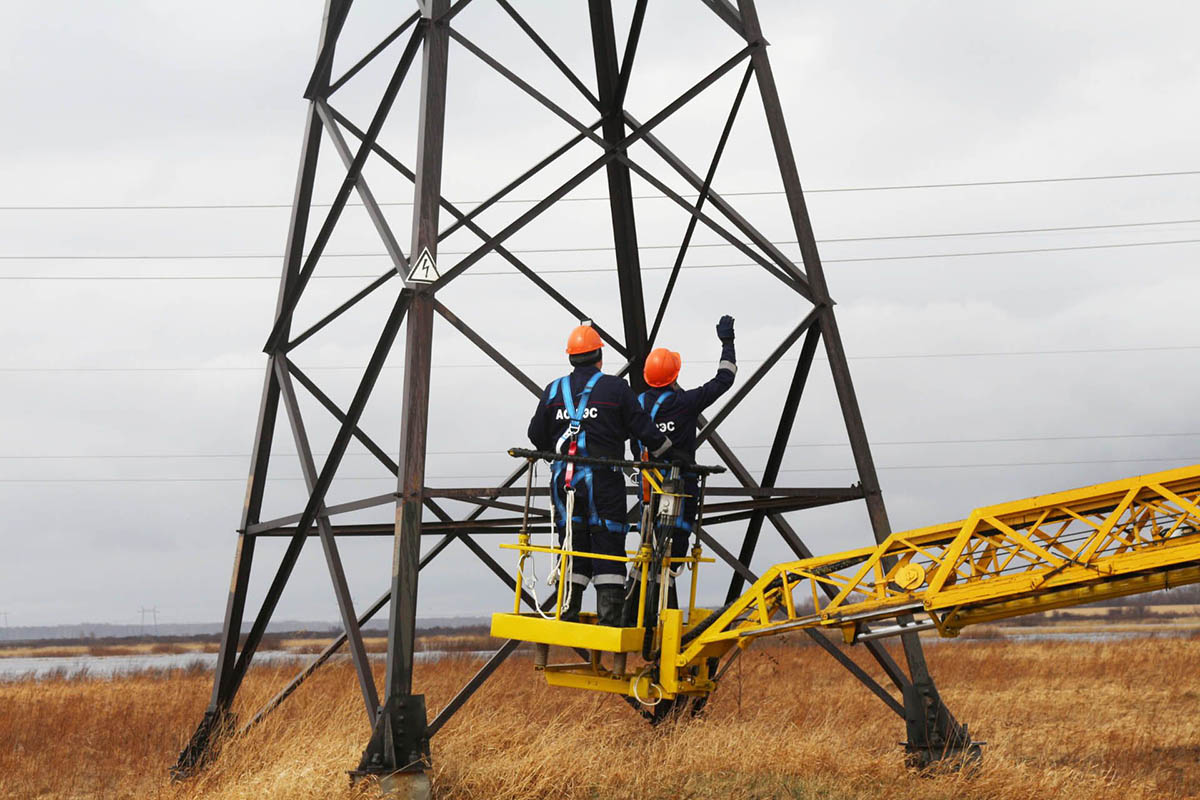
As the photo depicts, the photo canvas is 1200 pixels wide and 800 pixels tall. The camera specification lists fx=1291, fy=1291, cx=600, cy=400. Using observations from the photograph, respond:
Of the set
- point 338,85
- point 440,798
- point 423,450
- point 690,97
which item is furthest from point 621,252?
point 440,798

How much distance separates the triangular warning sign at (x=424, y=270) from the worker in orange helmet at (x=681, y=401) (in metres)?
2.26

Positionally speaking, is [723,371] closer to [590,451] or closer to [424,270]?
[590,451]

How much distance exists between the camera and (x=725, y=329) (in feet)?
39.9

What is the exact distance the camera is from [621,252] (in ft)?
52.2

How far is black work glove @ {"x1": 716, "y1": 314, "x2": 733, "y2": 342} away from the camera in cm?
1205

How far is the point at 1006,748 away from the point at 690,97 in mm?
8634

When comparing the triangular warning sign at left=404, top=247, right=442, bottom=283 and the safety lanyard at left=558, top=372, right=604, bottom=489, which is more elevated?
the triangular warning sign at left=404, top=247, right=442, bottom=283

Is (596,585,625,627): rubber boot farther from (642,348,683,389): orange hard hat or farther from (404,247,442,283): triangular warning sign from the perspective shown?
(404,247,442,283): triangular warning sign

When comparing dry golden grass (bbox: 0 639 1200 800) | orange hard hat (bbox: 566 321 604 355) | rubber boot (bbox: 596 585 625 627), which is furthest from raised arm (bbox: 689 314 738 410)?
dry golden grass (bbox: 0 639 1200 800)

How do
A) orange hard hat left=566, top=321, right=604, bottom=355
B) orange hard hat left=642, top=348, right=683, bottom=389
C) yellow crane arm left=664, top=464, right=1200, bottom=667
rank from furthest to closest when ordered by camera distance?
orange hard hat left=642, top=348, right=683, bottom=389
orange hard hat left=566, top=321, right=604, bottom=355
yellow crane arm left=664, top=464, right=1200, bottom=667

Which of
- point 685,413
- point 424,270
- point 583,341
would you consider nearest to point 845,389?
point 685,413

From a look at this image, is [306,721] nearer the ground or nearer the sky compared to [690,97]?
nearer the ground

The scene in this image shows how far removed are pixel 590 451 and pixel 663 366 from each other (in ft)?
6.17

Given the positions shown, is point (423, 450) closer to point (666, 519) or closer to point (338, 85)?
point (666, 519)
